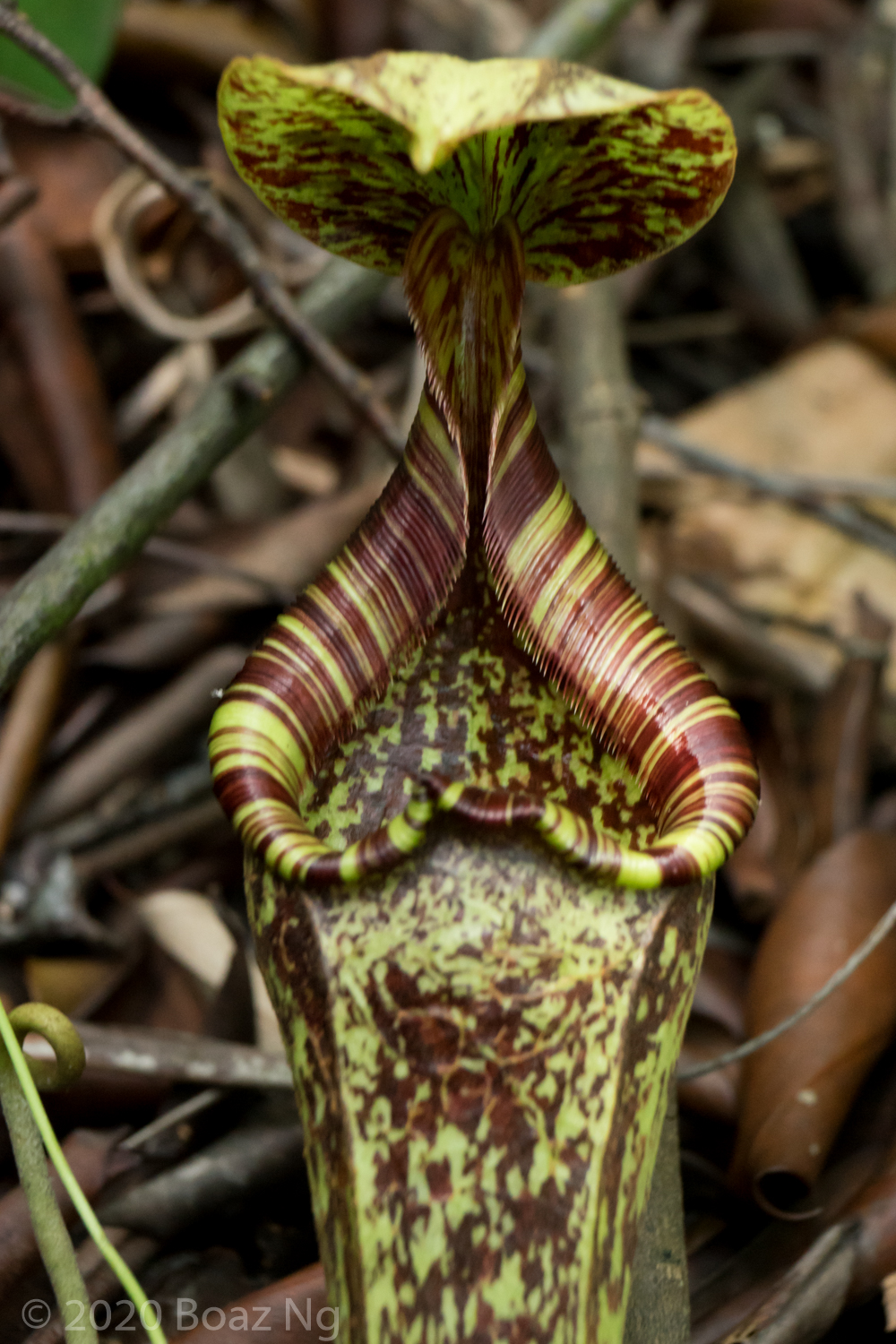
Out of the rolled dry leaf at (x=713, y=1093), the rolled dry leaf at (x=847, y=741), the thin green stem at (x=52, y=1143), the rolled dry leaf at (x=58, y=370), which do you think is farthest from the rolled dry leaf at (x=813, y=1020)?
the rolled dry leaf at (x=58, y=370)

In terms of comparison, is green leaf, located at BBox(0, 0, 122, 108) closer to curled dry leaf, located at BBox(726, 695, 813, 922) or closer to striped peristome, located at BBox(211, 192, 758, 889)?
striped peristome, located at BBox(211, 192, 758, 889)

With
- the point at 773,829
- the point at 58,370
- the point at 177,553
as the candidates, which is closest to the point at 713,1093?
the point at 773,829

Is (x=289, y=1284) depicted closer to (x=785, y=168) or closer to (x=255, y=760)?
(x=255, y=760)

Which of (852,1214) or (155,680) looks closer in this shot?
(852,1214)

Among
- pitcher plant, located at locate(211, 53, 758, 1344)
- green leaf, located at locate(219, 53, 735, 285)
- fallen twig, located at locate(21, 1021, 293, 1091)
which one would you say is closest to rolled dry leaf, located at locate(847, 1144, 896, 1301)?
pitcher plant, located at locate(211, 53, 758, 1344)

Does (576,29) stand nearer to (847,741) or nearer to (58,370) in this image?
(58,370)

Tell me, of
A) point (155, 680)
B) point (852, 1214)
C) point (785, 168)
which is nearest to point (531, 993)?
point (852, 1214)

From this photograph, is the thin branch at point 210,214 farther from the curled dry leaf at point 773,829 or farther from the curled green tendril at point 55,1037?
the curled green tendril at point 55,1037
